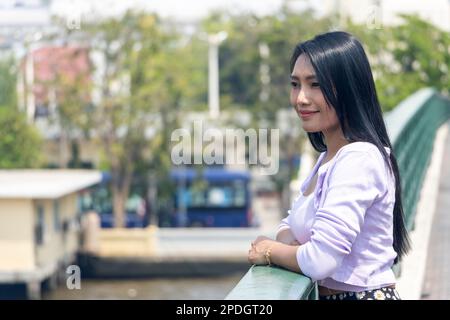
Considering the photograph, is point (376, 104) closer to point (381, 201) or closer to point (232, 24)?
point (381, 201)

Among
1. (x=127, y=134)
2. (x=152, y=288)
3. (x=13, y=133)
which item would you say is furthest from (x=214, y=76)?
(x=152, y=288)

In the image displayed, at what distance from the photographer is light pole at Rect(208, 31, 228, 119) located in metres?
38.0

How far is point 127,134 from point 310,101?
32.1m

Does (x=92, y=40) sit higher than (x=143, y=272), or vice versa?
(x=92, y=40)

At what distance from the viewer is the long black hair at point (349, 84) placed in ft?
8.41

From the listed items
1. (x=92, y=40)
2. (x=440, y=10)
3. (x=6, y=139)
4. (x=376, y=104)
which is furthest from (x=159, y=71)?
(x=376, y=104)

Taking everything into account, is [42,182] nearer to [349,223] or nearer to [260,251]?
[260,251]

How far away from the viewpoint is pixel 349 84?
8.42 ft

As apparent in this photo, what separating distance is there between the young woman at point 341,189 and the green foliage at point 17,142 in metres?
32.1

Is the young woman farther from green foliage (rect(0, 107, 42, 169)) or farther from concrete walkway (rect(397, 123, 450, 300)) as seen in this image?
green foliage (rect(0, 107, 42, 169))

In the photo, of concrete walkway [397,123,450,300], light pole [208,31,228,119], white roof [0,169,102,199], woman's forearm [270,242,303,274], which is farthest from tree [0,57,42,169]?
woman's forearm [270,242,303,274]

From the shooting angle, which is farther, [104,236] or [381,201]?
[104,236]
